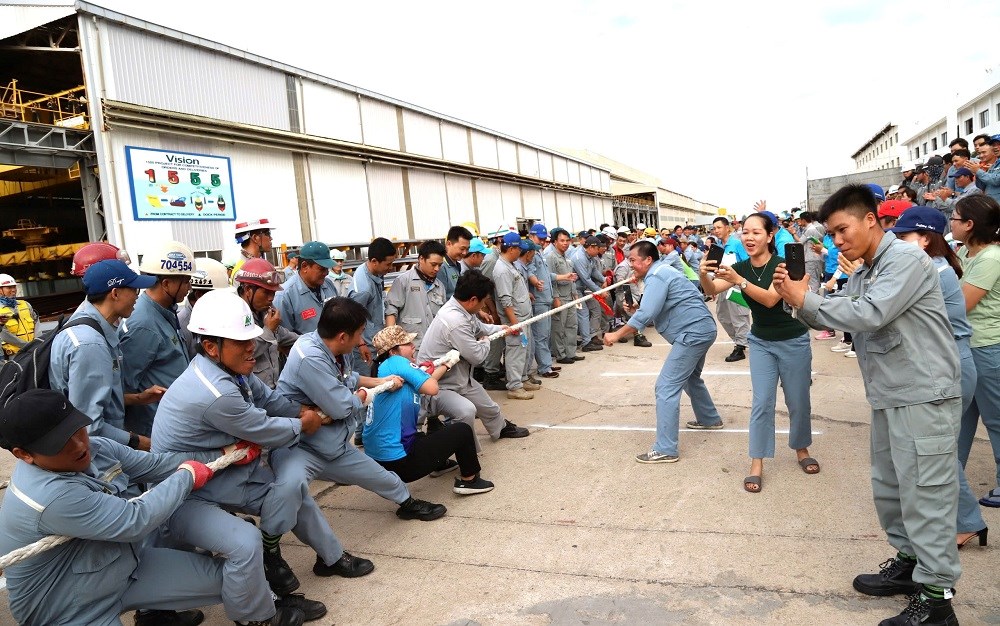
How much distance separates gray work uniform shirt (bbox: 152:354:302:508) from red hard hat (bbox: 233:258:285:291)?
1.23 meters

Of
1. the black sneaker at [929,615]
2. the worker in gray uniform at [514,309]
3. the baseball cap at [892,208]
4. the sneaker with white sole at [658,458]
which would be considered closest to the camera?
the black sneaker at [929,615]

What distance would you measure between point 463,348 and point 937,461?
11.6 feet

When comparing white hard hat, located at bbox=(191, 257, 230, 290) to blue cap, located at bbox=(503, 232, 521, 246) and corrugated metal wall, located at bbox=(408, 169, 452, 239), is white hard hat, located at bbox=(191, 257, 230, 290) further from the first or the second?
corrugated metal wall, located at bbox=(408, 169, 452, 239)

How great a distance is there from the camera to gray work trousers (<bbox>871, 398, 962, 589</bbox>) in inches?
105

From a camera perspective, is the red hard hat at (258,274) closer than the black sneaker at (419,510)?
No

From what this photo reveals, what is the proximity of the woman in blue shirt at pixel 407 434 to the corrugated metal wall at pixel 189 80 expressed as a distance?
949 cm

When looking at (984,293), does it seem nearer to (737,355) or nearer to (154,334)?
(154,334)

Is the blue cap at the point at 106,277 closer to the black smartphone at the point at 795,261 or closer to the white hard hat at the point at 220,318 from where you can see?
the white hard hat at the point at 220,318

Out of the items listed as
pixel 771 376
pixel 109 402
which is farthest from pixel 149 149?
pixel 771 376

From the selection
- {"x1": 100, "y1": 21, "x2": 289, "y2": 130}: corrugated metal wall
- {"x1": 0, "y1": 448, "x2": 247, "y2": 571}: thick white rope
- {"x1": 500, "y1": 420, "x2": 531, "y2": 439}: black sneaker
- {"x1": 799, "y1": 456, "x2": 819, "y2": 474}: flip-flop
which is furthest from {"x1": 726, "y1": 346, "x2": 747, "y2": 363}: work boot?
{"x1": 100, "y1": 21, "x2": 289, "y2": 130}: corrugated metal wall

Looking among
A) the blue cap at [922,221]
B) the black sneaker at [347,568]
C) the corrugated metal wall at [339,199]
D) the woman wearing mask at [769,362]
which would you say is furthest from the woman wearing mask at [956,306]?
the corrugated metal wall at [339,199]

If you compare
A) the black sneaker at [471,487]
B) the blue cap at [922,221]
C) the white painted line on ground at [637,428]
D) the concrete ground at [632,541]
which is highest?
the blue cap at [922,221]

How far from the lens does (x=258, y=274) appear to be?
4.43 m

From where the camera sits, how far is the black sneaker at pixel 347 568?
359 centimetres
